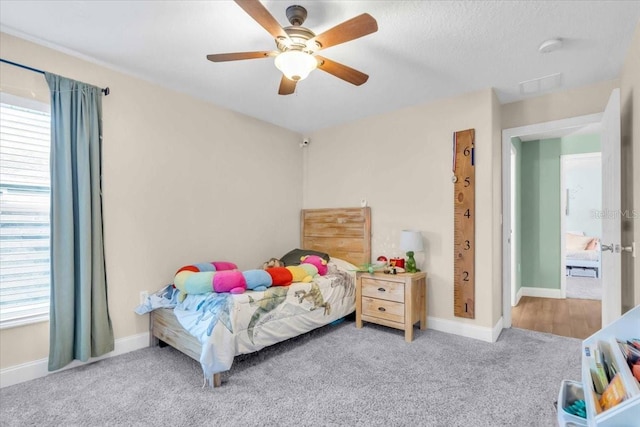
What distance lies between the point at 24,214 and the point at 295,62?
2190 mm

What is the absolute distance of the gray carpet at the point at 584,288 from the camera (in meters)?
4.75

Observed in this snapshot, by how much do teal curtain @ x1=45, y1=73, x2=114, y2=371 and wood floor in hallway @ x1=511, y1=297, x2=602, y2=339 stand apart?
3933 mm

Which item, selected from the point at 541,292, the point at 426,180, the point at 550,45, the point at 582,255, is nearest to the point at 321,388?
the point at 426,180

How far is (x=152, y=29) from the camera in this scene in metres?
2.11

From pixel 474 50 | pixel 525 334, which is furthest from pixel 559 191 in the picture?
pixel 474 50

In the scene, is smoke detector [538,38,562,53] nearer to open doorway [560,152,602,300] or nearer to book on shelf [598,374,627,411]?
book on shelf [598,374,627,411]

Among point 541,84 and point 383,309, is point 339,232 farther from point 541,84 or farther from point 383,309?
point 541,84

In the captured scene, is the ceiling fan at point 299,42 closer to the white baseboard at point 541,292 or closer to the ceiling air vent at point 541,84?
the ceiling air vent at point 541,84

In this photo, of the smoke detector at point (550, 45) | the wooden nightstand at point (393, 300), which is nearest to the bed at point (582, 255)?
the wooden nightstand at point (393, 300)

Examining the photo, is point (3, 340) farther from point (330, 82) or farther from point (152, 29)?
point (330, 82)

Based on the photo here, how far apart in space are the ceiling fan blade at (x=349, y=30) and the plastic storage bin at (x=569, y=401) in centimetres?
186

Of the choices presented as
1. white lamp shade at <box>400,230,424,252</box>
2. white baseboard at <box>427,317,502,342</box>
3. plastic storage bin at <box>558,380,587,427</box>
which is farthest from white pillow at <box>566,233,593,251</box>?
plastic storage bin at <box>558,380,587,427</box>

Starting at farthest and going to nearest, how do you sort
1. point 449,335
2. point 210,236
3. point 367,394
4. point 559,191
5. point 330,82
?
point 559,191, point 210,236, point 449,335, point 330,82, point 367,394

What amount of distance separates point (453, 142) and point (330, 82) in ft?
4.48
